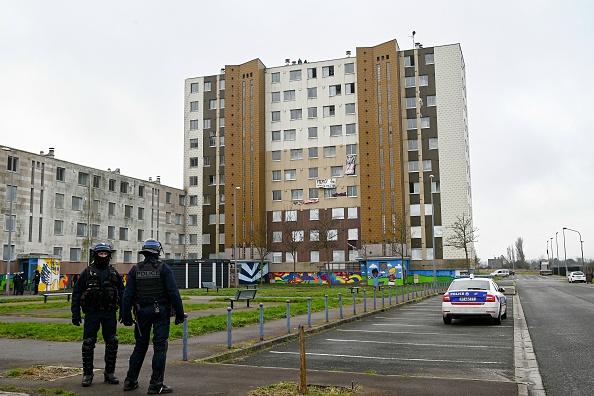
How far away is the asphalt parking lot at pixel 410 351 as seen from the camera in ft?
30.7

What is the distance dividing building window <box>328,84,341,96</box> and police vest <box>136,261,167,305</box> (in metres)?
68.4

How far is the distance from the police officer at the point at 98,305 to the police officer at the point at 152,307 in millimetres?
715

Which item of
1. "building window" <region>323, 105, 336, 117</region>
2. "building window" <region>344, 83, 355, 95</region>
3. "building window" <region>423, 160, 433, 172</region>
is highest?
"building window" <region>344, 83, 355, 95</region>

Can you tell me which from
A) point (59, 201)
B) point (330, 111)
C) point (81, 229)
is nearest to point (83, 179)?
point (59, 201)

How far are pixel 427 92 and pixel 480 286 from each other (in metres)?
55.2

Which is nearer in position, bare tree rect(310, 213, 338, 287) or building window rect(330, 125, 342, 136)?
bare tree rect(310, 213, 338, 287)

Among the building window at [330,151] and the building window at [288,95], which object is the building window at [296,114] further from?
the building window at [330,151]

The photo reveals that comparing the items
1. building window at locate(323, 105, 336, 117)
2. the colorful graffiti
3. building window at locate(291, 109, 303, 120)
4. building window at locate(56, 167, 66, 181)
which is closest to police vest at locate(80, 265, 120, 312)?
building window at locate(56, 167, 66, 181)

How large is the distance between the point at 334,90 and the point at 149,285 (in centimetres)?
6881

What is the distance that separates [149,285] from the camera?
7211mm

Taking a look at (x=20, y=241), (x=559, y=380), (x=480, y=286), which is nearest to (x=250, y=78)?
(x=20, y=241)

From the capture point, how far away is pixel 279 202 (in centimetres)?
7494

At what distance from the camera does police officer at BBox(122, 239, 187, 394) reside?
713 centimetres

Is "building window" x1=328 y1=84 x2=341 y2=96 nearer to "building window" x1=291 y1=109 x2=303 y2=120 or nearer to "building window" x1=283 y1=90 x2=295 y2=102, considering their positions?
"building window" x1=291 y1=109 x2=303 y2=120
